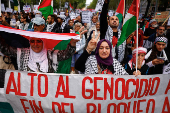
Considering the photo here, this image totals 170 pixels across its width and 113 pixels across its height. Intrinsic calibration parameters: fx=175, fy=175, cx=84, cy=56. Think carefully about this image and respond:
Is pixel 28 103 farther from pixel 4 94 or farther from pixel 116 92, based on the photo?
pixel 116 92

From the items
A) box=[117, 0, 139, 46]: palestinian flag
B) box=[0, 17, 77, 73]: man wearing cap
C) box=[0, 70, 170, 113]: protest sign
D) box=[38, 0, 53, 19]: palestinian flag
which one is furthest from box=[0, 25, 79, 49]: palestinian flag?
box=[38, 0, 53, 19]: palestinian flag

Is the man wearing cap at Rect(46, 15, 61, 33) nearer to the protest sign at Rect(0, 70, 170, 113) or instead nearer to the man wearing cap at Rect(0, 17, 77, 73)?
the man wearing cap at Rect(0, 17, 77, 73)

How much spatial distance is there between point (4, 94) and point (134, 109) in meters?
1.66

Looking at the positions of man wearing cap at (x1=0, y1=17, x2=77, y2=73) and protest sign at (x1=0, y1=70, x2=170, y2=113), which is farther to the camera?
man wearing cap at (x1=0, y1=17, x2=77, y2=73)

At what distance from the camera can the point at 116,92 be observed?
2184 mm

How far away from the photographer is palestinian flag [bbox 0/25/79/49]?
230cm

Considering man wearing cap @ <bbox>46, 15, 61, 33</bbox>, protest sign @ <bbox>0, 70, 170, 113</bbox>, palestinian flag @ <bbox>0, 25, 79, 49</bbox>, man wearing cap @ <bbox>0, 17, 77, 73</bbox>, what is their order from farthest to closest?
man wearing cap @ <bbox>46, 15, 61, 33</bbox>
man wearing cap @ <bbox>0, 17, 77, 73</bbox>
palestinian flag @ <bbox>0, 25, 79, 49</bbox>
protest sign @ <bbox>0, 70, 170, 113</bbox>

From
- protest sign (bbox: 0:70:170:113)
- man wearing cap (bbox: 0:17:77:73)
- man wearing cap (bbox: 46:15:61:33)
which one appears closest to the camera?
protest sign (bbox: 0:70:170:113)

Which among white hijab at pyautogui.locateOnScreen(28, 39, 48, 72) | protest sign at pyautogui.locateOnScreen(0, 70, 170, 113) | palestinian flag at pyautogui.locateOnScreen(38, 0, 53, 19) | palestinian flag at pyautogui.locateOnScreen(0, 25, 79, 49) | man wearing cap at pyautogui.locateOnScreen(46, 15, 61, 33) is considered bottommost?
protest sign at pyautogui.locateOnScreen(0, 70, 170, 113)

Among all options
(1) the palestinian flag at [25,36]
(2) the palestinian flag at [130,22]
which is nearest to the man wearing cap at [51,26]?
(1) the palestinian flag at [25,36]

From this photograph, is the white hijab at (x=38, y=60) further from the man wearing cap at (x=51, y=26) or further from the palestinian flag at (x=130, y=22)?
the man wearing cap at (x=51, y=26)

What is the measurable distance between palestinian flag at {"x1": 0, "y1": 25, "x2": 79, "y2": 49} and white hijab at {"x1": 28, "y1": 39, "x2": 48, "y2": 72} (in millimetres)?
129

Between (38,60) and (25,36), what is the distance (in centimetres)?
38

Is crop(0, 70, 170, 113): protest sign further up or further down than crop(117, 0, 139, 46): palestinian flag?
further down
